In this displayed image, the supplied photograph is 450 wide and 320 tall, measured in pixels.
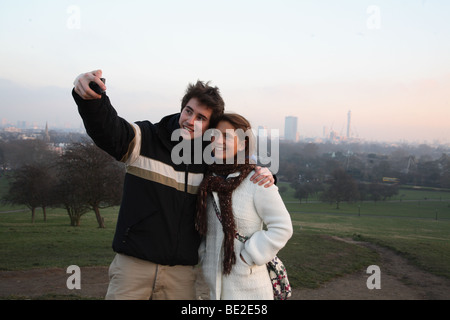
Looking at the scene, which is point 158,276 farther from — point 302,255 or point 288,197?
point 288,197

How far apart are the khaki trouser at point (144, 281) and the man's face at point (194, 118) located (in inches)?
46.2

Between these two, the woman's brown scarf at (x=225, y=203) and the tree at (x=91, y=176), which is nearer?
the woman's brown scarf at (x=225, y=203)

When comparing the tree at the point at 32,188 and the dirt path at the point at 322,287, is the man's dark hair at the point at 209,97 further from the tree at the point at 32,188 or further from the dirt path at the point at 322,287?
the tree at the point at 32,188

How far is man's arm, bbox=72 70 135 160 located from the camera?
2.74m

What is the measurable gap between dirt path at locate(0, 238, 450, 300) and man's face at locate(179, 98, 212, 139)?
558 centimetres

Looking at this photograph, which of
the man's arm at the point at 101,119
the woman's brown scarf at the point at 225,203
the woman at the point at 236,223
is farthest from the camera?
the woman's brown scarf at the point at 225,203

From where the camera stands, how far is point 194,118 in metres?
3.43

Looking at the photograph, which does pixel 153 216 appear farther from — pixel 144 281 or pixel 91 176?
pixel 91 176

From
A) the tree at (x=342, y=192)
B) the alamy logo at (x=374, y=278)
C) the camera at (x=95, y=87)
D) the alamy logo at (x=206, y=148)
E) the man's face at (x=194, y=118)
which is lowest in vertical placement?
the tree at (x=342, y=192)

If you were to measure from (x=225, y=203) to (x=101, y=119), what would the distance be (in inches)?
48.0

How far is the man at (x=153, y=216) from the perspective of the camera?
3.15m

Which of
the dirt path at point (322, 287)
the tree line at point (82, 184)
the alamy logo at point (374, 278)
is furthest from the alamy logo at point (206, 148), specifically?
the tree line at point (82, 184)

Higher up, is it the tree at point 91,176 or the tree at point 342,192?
the tree at point 91,176
